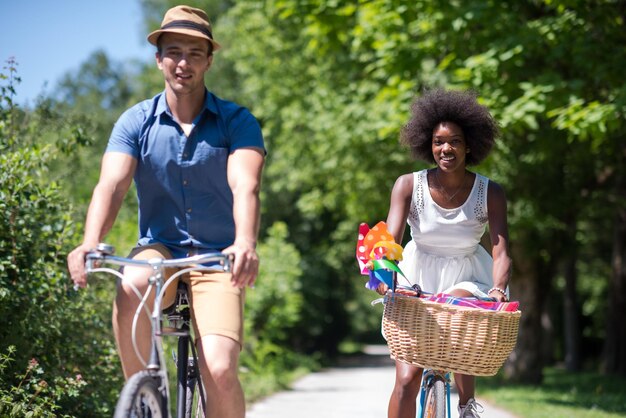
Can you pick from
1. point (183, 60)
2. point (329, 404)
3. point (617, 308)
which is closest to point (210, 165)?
point (183, 60)

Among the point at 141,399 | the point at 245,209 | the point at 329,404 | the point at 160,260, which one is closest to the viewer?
the point at 141,399

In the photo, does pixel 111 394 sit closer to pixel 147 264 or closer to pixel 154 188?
pixel 154 188

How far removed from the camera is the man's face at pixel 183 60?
13.7 feet

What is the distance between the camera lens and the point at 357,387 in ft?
62.4

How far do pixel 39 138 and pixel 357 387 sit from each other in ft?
39.4

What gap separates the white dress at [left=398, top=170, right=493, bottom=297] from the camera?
5012 mm

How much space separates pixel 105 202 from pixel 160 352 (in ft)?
2.36

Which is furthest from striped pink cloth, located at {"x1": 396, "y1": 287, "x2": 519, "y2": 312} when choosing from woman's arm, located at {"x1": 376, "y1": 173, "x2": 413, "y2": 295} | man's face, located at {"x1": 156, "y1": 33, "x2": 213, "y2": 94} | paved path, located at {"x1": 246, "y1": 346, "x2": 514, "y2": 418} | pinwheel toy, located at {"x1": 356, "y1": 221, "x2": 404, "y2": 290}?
paved path, located at {"x1": 246, "y1": 346, "x2": 514, "y2": 418}

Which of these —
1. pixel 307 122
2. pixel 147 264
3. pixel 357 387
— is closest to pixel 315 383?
pixel 357 387

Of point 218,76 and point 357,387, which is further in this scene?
point 218,76

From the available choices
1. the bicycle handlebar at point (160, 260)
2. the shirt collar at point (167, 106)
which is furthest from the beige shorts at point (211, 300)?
the shirt collar at point (167, 106)

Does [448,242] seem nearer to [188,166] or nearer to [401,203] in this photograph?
[401,203]

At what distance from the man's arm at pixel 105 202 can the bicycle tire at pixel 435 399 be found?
193cm

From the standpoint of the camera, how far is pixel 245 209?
12.8 feet
